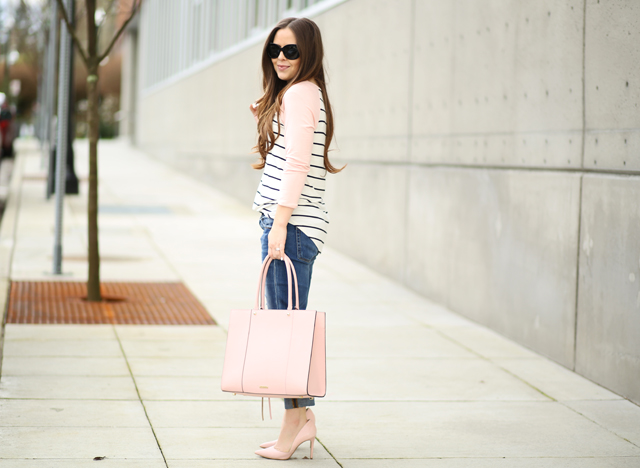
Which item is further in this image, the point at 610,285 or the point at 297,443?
the point at 610,285

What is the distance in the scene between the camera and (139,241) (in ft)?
42.0

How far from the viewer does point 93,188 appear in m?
8.29

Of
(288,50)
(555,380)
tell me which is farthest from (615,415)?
(288,50)

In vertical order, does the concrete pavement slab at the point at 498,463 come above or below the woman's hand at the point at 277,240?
Result: below

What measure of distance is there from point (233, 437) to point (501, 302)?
3.41m

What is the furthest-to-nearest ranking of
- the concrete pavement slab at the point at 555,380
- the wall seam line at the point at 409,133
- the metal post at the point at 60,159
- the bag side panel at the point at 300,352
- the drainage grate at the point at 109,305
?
the wall seam line at the point at 409,133 < the metal post at the point at 60,159 < the drainage grate at the point at 109,305 < the concrete pavement slab at the point at 555,380 < the bag side panel at the point at 300,352

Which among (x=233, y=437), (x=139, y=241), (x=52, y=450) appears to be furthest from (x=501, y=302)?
(x=139, y=241)

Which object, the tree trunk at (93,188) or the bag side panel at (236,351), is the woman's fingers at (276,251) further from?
the tree trunk at (93,188)

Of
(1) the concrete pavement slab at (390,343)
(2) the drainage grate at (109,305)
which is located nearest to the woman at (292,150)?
(1) the concrete pavement slab at (390,343)

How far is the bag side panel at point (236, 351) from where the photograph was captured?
402 cm

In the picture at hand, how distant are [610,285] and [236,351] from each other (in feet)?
9.03

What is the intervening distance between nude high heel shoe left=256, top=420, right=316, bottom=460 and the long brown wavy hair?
1.16m

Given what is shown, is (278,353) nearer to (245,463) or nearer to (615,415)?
(245,463)

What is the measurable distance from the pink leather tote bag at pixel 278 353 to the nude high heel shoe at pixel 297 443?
38 cm
